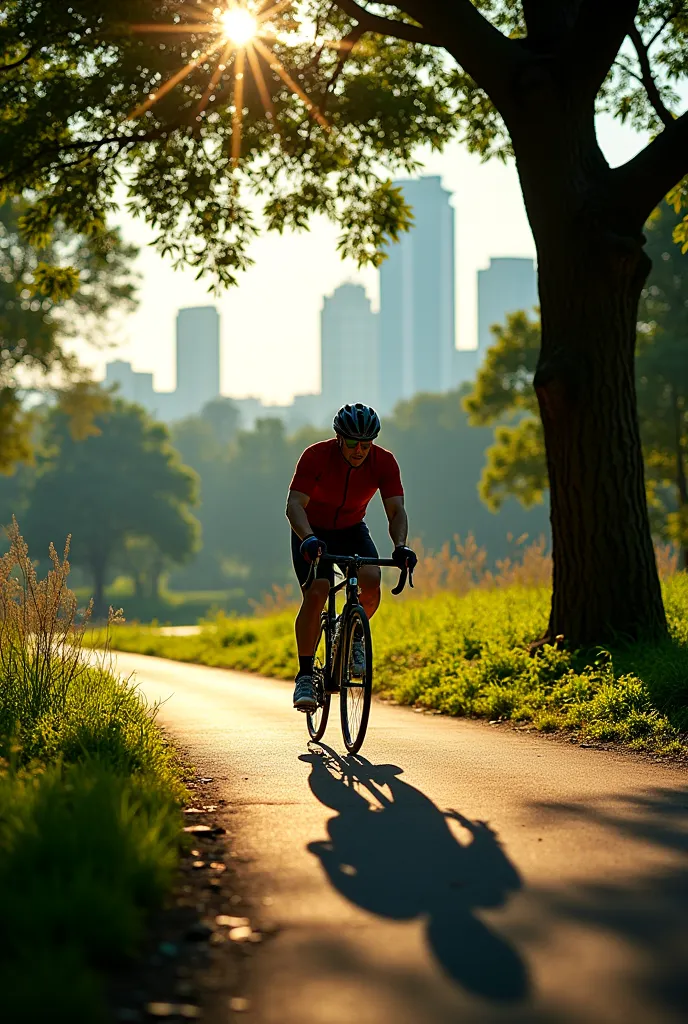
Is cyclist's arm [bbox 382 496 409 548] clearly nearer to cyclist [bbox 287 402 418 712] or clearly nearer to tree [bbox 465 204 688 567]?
cyclist [bbox 287 402 418 712]

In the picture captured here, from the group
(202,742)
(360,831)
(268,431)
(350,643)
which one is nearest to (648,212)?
(350,643)

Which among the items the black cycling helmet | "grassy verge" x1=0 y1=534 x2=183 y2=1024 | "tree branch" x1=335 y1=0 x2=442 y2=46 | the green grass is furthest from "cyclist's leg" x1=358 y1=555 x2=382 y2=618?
the green grass

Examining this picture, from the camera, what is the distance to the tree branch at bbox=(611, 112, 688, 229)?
31.4 feet

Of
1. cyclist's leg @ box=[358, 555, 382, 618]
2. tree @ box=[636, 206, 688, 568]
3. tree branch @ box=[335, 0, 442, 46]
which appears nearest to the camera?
cyclist's leg @ box=[358, 555, 382, 618]

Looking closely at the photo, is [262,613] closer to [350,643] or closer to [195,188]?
[195,188]

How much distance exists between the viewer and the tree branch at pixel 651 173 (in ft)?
31.4

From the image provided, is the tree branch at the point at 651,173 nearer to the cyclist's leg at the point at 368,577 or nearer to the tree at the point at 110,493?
the cyclist's leg at the point at 368,577

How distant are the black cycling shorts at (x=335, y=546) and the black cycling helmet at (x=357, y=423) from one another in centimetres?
67

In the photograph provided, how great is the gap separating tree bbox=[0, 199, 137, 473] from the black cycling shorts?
933 inches

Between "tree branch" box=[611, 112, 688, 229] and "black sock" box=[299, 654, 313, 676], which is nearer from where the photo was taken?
"black sock" box=[299, 654, 313, 676]

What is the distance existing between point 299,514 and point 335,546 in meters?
→ 0.43

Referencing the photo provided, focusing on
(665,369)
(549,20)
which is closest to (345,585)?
(549,20)

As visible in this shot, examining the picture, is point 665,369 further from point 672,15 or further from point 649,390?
point 672,15

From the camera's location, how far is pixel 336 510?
758 centimetres
